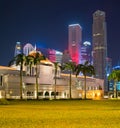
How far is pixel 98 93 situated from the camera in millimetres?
163250

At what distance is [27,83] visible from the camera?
126 m

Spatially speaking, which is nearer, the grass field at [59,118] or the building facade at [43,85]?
the grass field at [59,118]

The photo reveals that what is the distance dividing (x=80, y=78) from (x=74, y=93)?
50.3 ft

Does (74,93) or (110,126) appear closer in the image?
(110,126)

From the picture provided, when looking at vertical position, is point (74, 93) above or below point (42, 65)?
below

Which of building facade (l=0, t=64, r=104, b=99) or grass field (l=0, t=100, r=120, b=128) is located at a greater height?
building facade (l=0, t=64, r=104, b=99)

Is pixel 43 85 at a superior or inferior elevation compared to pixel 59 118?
superior

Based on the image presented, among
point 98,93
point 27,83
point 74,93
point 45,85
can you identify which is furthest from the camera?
point 98,93

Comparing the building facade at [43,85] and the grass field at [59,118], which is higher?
the building facade at [43,85]

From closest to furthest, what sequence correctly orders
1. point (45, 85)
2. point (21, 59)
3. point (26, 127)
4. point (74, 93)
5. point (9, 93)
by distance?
point (26, 127)
point (21, 59)
point (9, 93)
point (45, 85)
point (74, 93)

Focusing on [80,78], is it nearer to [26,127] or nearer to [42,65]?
[42,65]

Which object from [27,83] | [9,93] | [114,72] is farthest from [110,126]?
[114,72]

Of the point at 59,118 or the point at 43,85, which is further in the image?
the point at 43,85

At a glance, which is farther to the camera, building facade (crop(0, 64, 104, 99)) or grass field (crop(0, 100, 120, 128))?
building facade (crop(0, 64, 104, 99))
